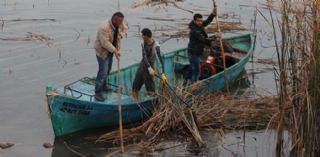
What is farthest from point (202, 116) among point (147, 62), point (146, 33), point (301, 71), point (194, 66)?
point (301, 71)

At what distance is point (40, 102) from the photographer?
14148mm

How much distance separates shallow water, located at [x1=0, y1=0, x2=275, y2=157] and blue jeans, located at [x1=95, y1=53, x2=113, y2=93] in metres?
1.48

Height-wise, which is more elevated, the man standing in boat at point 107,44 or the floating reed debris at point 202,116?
the man standing in boat at point 107,44

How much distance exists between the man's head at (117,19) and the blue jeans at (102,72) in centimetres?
79

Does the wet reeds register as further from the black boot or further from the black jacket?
the black jacket

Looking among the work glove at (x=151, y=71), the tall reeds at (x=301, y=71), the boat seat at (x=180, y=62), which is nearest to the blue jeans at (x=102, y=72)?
the work glove at (x=151, y=71)

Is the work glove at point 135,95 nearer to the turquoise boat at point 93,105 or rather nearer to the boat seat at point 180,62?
the turquoise boat at point 93,105

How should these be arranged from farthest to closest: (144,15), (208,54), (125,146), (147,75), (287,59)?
(144,15)
(208,54)
(147,75)
(125,146)
(287,59)

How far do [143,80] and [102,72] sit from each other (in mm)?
985

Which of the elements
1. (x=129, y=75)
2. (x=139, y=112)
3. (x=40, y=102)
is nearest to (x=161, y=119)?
(x=139, y=112)

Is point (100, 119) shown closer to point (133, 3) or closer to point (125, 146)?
point (125, 146)

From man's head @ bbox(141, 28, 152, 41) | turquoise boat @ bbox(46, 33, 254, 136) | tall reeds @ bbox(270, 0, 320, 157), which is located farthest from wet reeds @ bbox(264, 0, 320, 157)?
turquoise boat @ bbox(46, 33, 254, 136)

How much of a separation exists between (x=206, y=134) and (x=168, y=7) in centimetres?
1714

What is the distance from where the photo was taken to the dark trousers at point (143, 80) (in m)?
12.0
